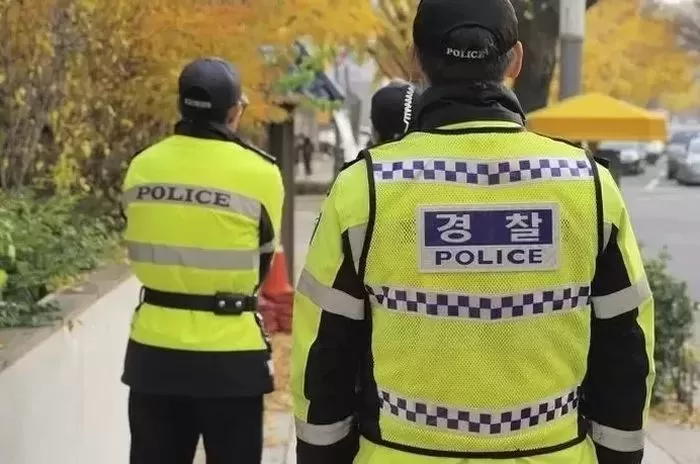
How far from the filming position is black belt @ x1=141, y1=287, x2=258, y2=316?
14.0 ft

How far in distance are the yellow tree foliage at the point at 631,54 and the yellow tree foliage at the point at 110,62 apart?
15139 millimetres

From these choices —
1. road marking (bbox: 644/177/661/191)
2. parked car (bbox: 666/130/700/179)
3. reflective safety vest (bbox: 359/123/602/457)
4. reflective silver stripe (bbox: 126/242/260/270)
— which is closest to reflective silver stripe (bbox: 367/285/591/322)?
reflective safety vest (bbox: 359/123/602/457)

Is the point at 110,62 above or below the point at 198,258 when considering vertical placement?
above

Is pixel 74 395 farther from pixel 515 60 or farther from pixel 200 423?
pixel 515 60

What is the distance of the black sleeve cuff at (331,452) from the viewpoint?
8.55ft

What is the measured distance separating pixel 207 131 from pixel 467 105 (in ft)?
6.52

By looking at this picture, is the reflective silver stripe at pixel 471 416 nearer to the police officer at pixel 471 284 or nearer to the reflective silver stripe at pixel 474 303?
the police officer at pixel 471 284

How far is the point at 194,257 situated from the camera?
13.8 feet

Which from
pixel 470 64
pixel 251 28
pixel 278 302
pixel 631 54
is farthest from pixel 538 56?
pixel 631 54

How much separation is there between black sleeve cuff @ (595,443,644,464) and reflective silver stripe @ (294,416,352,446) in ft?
1.85

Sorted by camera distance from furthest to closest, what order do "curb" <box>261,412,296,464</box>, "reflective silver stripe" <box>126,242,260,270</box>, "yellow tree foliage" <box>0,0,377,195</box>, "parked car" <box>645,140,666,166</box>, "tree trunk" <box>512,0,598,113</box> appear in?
1. "parked car" <box>645,140,666,166</box>
2. "tree trunk" <box>512,0,598,113</box>
3. "curb" <box>261,412,296,464</box>
4. "yellow tree foliage" <box>0,0,377,195</box>
5. "reflective silver stripe" <box>126,242,260,270</box>

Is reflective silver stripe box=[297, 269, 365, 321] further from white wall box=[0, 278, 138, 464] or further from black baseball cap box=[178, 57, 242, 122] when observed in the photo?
black baseball cap box=[178, 57, 242, 122]

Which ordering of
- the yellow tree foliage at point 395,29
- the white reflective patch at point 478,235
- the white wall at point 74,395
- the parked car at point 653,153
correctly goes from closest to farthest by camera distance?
the white reflective patch at point 478,235 → the white wall at point 74,395 → the yellow tree foliage at point 395,29 → the parked car at point 653,153

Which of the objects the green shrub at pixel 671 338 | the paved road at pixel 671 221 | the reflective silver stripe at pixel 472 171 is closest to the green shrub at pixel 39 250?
the reflective silver stripe at pixel 472 171
